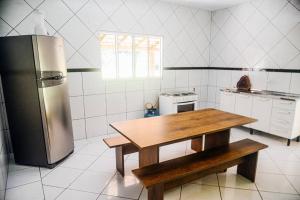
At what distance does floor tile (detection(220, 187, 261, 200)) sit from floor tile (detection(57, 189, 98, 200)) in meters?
1.22

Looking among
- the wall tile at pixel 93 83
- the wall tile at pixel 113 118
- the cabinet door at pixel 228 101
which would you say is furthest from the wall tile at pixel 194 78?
the wall tile at pixel 93 83

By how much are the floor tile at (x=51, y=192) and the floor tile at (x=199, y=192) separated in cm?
119

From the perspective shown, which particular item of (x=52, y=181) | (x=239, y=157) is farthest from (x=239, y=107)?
(x=52, y=181)

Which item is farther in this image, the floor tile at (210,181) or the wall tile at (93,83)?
the wall tile at (93,83)

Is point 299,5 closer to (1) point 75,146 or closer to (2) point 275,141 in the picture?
(2) point 275,141

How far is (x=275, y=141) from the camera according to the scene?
3018 mm

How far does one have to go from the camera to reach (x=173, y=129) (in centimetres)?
173

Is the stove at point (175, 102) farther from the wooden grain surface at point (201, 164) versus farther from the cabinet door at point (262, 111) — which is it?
the wooden grain surface at point (201, 164)

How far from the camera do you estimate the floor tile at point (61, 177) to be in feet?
6.61

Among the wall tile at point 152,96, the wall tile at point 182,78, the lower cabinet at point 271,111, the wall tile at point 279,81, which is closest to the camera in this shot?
the lower cabinet at point 271,111

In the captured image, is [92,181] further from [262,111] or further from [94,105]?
[262,111]

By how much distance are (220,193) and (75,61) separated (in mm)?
2562

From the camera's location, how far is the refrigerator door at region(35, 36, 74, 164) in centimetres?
213

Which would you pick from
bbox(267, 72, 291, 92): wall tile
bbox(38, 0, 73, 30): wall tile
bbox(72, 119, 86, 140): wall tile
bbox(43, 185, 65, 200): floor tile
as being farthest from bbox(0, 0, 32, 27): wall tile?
bbox(267, 72, 291, 92): wall tile
